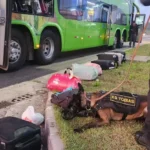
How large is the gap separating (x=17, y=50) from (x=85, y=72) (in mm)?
1956

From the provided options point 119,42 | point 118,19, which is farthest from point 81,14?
point 119,42

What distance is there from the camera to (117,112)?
3.05 metres

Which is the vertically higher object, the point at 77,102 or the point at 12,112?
the point at 77,102

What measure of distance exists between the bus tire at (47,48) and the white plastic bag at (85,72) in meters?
2.05

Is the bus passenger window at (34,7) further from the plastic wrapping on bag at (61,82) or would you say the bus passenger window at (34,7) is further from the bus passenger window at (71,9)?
the plastic wrapping on bag at (61,82)

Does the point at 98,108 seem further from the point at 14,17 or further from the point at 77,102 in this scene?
the point at 14,17

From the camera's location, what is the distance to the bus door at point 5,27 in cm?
481

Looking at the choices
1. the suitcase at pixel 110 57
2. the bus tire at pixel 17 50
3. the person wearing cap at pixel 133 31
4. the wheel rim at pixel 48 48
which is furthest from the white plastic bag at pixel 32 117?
the person wearing cap at pixel 133 31

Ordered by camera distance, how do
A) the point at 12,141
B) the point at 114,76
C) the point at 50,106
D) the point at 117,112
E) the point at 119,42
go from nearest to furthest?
1. the point at 12,141
2. the point at 117,112
3. the point at 50,106
4. the point at 114,76
5. the point at 119,42

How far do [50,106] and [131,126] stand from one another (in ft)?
3.85

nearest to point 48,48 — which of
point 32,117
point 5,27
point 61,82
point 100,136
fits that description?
point 5,27

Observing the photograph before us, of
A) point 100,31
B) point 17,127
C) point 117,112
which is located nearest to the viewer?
point 17,127

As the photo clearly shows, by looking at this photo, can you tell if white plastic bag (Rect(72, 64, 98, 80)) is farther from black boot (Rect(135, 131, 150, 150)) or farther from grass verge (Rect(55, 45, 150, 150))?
black boot (Rect(135, 131, 150, 150))

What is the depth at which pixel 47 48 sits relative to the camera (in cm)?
768
